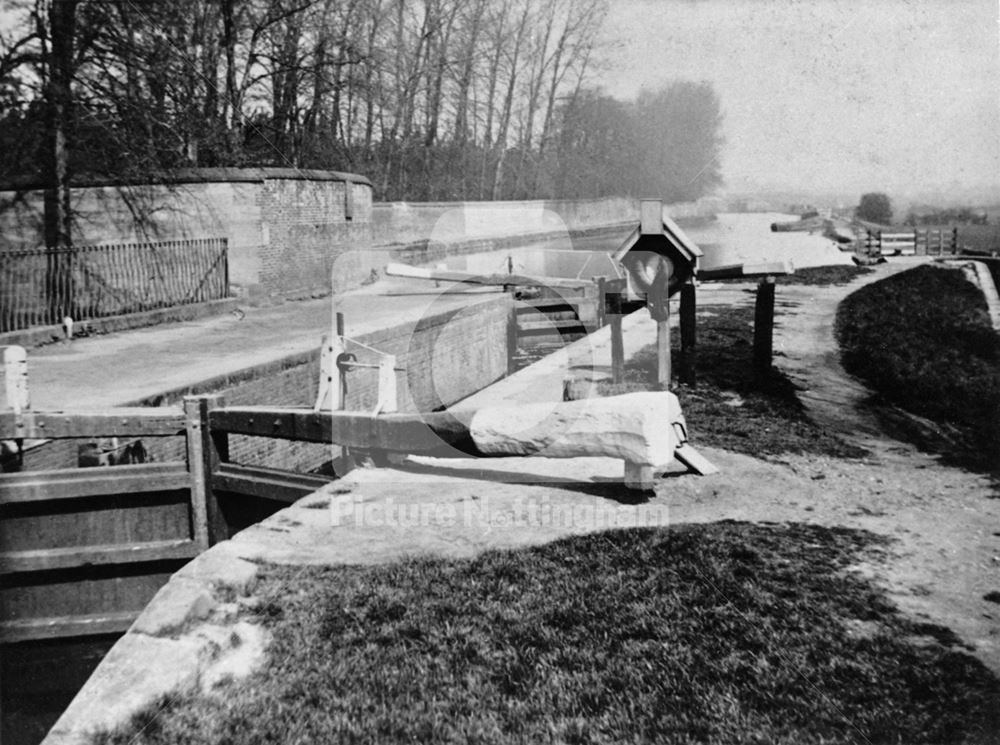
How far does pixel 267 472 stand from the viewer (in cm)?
627

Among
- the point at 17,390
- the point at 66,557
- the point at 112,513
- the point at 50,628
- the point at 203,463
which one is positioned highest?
the point at 17,390

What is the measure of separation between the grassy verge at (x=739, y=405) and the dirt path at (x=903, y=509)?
279mm

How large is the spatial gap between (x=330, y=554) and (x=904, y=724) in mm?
2948

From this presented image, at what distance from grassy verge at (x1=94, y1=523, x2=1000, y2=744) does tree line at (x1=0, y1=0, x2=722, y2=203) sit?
883cm

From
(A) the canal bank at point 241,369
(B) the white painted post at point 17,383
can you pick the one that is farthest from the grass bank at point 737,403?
(B) the white painted post at point 17,383

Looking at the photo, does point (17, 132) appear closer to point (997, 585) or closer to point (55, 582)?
point (55, 582)

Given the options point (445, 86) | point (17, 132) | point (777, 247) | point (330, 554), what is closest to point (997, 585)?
point (330, 554)

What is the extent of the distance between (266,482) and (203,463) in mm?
507

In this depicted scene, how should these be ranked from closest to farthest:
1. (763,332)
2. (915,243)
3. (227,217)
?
1. (763,332)
2. (227,217)
3. (915,243)

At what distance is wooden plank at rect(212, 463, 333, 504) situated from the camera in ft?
19.7

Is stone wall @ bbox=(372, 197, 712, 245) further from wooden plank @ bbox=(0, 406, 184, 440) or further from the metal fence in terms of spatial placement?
wooden plank @ bbox=(0, 406, 184, 440)

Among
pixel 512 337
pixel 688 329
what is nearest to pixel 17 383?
pixel 688 329

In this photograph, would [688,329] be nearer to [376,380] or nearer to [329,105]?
[376,380]

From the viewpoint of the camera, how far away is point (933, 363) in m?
11.6
